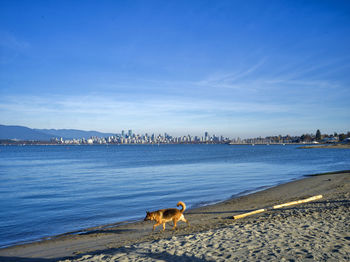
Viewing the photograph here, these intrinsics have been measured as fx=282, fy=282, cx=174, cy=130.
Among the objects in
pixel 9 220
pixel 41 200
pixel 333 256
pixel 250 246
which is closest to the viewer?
pixel 333 256

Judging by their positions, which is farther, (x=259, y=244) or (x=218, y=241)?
(x=218, y=241)

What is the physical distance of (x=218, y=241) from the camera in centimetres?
Answer: 919

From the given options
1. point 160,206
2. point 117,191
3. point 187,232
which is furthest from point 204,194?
point 187,232

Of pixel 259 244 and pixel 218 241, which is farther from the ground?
pixel 259 244

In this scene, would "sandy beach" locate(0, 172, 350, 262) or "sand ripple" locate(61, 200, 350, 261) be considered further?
"sandy beach" locate(0, 172, 350, 262)

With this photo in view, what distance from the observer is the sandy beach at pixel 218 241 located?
782cm

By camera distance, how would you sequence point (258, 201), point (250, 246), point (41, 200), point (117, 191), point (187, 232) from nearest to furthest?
point (250, 246) < point (187, 232) < point (258, 201) < point (41, 200) < point (117, 191)

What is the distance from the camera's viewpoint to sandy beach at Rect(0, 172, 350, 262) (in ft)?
25.7

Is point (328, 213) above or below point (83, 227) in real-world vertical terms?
above

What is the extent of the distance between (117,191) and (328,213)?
63.9 feet

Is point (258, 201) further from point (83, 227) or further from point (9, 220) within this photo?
point (9, 220)

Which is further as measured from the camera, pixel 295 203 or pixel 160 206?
pixel 160 206

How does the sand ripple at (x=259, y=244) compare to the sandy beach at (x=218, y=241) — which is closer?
the sand ripple at (x=259, y=244)

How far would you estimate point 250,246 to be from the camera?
8445mm
